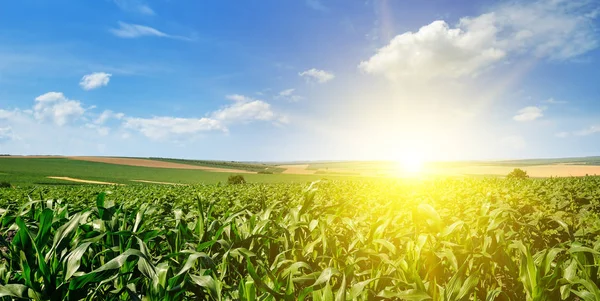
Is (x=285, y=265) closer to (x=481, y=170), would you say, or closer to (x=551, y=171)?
(x=551, y=171)

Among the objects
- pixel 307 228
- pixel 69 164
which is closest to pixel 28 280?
pixel 307 228

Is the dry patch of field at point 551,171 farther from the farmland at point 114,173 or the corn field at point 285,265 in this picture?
the corn field at point 285,265

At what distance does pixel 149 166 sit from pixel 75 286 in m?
84.5

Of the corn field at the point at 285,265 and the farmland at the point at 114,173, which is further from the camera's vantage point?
the farmland at the point at 114,173

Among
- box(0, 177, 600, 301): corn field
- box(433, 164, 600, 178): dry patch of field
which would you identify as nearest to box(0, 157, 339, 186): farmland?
box(433, 164, 600, 178): dry patch of field

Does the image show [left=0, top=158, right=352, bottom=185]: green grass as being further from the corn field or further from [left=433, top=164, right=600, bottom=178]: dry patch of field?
the corn field

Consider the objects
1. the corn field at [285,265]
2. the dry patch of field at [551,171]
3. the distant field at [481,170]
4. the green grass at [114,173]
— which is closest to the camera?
the corn field at [285,265]

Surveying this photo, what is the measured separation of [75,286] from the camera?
155 centimetres

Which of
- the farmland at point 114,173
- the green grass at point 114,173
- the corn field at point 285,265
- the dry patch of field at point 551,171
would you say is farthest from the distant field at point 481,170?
the corn field at point 285,265

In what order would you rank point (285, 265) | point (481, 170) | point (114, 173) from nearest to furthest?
point (285, 265), point (114, 173), point (481, 170)

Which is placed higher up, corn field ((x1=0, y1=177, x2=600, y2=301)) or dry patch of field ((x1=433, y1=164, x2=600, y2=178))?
corn field ((x1=0, y1=177, x2=600, y2=301))

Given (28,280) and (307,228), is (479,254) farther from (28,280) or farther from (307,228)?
(28,280)

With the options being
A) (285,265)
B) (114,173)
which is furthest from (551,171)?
(285,265)

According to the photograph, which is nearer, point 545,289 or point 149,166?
point 545,289
